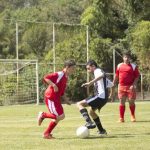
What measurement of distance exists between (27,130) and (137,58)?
3193 cm

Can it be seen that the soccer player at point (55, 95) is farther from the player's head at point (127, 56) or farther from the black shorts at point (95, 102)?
the player's head at point (127, 56)

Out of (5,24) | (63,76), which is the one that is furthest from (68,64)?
(5,24)

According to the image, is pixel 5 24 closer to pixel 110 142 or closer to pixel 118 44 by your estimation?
pixel 118 44

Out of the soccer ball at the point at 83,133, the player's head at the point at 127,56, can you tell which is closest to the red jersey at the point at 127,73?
the player's head at the point at 127,56

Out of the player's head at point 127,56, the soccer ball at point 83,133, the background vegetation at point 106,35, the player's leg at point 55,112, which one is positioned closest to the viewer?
the soccer ball at point 83,133

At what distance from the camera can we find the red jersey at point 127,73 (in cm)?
1838

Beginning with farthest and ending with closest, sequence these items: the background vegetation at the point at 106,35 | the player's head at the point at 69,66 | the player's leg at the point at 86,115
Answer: the background vegetation at the point at 106,35
the player's leg at the point at 86,115
the player's head at the point at 69,66

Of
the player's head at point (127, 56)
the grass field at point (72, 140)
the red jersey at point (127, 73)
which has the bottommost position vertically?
the grass field at point (72, 140)

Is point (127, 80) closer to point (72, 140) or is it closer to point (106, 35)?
point (72, 140)

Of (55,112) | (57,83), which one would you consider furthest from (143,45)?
(55,112)

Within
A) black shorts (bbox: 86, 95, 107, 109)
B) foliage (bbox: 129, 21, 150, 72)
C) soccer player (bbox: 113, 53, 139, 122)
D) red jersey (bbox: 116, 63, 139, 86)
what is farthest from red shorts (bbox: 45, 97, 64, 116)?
foliage (bbox: 129, 21, 150, 72)

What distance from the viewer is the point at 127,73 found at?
725 inches

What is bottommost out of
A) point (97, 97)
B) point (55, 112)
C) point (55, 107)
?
point (55, 112)

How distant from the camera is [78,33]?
152 ft
